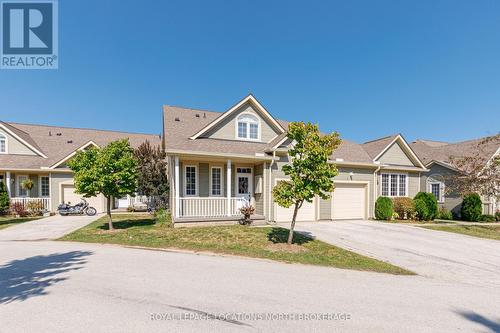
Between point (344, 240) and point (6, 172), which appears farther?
point (6, 172)

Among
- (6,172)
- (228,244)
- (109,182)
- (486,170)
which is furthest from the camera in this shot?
(6,172)

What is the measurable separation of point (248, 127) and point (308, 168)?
7953 mm

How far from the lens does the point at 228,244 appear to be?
942 cm

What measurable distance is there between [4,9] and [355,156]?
71.4ft

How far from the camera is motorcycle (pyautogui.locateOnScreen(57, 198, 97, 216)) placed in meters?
18.4

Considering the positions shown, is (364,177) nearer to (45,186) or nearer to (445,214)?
(445,214)

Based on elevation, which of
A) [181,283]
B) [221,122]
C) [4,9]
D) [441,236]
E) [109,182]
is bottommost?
[441,236]

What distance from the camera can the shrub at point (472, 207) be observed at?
18125mm

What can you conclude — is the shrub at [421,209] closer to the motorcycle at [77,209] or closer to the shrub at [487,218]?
the shrub at [487,218]

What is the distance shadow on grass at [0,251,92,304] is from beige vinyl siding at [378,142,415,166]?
19.2 meters

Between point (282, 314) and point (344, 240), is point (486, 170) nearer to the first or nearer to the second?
point (344, 240)

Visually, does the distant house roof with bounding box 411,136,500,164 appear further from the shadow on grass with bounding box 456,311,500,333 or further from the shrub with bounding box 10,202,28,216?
the shrub with bounding box 10,202,28,216

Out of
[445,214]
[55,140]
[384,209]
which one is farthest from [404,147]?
[55,140]

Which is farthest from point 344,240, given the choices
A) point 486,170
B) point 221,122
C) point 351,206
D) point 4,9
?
point 4,9
